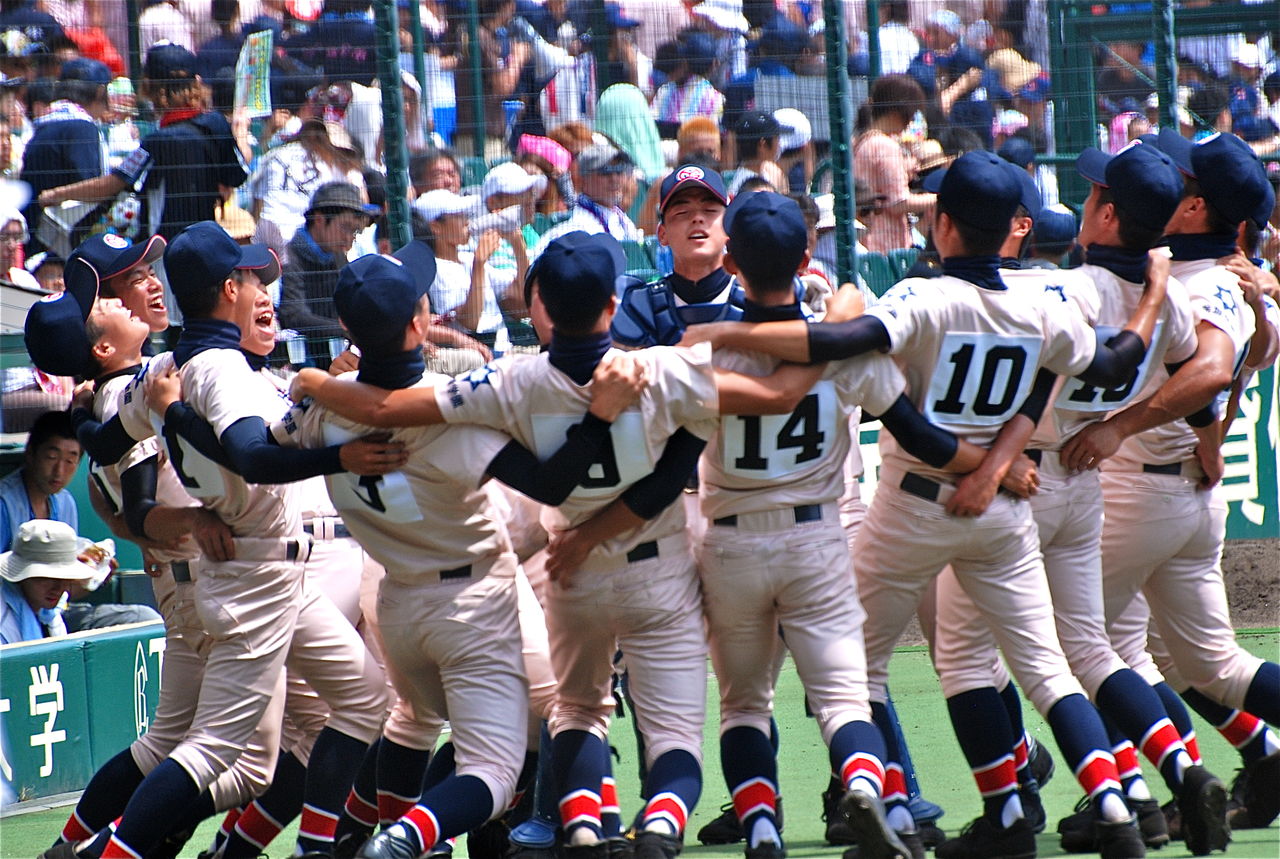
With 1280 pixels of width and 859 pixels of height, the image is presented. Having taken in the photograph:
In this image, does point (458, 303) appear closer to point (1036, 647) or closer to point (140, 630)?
point (140, 630)

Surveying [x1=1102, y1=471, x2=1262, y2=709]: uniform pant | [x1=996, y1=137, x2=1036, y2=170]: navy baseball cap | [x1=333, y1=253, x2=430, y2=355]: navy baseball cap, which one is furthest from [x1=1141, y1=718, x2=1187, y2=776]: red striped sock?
[x1=996, y1=137, x2=1036, y2=170]: navy baseball cap

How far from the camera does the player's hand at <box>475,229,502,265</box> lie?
6938mm

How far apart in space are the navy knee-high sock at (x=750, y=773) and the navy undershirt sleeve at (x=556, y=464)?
81 cm

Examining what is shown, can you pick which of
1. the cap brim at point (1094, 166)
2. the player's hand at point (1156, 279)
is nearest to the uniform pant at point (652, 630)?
the player's hand at point (1156, 279)

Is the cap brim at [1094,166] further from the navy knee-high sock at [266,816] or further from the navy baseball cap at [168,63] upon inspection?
the navy baseball cap at [168,63]

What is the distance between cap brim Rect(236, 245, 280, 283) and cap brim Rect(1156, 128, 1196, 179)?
268cm

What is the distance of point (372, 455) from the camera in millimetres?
3781

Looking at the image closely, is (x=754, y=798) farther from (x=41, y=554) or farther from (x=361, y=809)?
(x=41, y=554)

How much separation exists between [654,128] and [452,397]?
161 inches

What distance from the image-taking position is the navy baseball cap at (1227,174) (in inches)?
Answer: 184

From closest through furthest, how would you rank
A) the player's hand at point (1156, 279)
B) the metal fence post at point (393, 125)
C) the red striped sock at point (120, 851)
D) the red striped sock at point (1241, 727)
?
the red striped sock at point (120, 851), the player's hand at point (1156, 279), the red striped sock at point (1241, 727), the metal fence post at point (393, 125)

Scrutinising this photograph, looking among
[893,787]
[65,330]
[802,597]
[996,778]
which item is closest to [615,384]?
[802,597]

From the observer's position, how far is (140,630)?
632 centimetres

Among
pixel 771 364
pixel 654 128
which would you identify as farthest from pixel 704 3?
pixel 771 364
